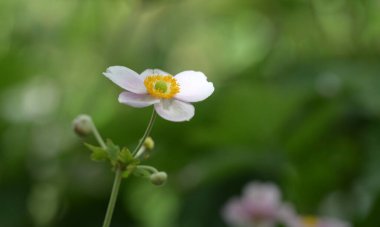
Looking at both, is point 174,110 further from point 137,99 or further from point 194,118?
point 194,118

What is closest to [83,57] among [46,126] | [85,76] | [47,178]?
[85,76]

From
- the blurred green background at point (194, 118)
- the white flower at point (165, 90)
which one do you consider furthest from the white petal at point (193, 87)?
the blurred green background at point (194, 118)

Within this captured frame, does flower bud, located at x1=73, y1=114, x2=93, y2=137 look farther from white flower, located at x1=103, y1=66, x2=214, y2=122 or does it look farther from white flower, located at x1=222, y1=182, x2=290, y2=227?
white flower, located at x1=222, y1=182, x2=290, y2=227

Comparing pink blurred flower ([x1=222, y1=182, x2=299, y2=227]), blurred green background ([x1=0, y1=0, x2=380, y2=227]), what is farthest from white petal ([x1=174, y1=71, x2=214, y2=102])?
blurred green background ([x1=0, y1=0, x2=380, y2=227])

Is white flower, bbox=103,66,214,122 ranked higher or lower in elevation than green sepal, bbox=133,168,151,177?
higher

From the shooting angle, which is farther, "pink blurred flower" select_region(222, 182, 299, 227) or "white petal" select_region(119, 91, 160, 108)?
"pink blurred flower" select_region(222, 182, 299, 227)

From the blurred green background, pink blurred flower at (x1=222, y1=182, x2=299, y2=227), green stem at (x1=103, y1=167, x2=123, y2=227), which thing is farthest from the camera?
the blurred green background

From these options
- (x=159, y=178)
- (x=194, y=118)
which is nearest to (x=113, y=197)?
(x=159, y=178)

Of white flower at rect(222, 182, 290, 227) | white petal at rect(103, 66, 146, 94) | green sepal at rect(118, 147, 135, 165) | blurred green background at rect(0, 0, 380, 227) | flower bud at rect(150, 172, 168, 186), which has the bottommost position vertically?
flower bud at rect(150, 172, 168, 186)

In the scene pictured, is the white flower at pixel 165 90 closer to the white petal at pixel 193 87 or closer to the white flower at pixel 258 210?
the white petal at pixel 193 87
